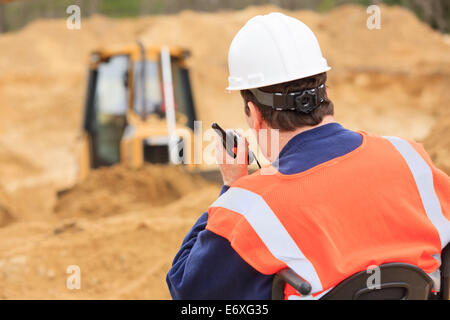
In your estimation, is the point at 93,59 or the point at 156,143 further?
the point at 93,59

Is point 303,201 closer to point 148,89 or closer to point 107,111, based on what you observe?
point 148,89

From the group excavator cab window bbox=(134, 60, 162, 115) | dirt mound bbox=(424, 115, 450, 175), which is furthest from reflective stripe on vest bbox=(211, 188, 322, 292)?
excavator cab window bbox=(134, 60, 162, 115)

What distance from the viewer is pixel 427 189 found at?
150 centimetres

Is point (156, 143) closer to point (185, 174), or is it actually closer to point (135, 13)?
point (185, 174)

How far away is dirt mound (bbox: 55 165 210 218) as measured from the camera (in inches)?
212

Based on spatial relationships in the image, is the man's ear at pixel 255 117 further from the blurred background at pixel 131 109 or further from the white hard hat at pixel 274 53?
the blurred background at pixel 131 109

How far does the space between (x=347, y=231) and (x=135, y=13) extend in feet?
102

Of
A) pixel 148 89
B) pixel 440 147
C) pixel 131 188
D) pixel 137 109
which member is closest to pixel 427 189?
pixel 440 147

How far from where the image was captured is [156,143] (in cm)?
639

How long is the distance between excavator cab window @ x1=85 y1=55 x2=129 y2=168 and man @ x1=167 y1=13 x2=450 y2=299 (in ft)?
18.8

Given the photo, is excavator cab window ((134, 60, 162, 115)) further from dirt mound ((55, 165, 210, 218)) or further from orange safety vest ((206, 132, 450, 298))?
orange safety vest ((206, 132, 450, 298))

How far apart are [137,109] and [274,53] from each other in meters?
5.15
